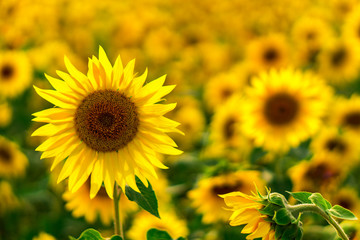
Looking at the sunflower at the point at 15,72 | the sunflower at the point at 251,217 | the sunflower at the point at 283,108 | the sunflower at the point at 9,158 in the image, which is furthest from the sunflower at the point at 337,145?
the sunflower at the point at 15,72

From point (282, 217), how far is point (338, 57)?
10.2 feet

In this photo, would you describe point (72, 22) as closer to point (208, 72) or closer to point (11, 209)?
point (208, 72)

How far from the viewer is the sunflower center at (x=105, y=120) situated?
4.41 ft

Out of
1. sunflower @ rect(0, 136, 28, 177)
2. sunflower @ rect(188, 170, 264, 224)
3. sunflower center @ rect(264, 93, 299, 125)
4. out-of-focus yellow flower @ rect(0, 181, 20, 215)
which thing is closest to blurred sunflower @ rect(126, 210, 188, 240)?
sunflower @ rect(188, 170, 264, 224)

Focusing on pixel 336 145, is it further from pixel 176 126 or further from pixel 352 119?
pixel 176 126

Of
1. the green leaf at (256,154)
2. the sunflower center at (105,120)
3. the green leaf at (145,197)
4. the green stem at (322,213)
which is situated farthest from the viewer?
the green leaf at (256,154)

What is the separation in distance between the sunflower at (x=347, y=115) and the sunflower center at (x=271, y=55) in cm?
107

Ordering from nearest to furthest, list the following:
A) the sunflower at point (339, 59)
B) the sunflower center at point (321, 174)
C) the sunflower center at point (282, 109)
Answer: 1. the sunflower center at point (321, 174)
2. the sunflower center at point (282, 109)
3. the sunflower at point (339, 59)

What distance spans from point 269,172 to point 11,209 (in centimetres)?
141

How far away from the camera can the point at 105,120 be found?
1344 mm

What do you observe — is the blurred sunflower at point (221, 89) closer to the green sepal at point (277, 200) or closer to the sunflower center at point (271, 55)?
the sunflower center at point (271, 55)

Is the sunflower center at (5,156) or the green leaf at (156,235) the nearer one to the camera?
the green leaf at (156,235)

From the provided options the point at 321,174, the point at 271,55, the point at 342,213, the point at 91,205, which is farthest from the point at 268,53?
the point at 342,213

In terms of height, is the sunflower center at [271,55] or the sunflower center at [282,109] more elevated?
the sunflower center at [271,55]
